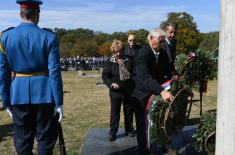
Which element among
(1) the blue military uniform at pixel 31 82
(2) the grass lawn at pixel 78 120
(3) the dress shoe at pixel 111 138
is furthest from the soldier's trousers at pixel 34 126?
(3) the dress shoe at pixel 111 138

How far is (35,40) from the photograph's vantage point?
488 cm

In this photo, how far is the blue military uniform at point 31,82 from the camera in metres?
4.89

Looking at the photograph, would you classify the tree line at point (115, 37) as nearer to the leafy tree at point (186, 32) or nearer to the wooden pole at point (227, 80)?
the leafy tree at point (186, 32)

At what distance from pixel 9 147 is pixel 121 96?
201 centimetres

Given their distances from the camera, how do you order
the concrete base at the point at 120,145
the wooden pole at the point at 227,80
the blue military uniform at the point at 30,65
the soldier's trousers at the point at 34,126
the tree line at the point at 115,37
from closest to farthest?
1. the wooden pole at the point at 227,80
2. the blue military uniform at the point at 30,65
3. the soldier's trousers at the point at 34,126
4. the concrete base at the point at 120,145
5. the tree line at the point at 115,37

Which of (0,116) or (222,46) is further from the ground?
(222,46)

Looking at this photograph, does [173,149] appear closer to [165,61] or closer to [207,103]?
[165,61]

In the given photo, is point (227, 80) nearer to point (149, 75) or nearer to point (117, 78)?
point (149, 75)

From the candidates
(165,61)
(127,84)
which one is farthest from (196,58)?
(165,61)

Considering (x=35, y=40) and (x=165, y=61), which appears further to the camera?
(x=165, y=61)

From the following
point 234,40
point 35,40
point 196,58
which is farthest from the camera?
point 196,58

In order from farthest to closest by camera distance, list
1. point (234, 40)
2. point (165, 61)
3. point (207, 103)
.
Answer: point (207, 103) < point (165, 61) < point (234, 40)

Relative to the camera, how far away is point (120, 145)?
23.9 feet

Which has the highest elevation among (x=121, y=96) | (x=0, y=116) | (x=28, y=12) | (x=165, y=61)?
(x=28, y=12)
